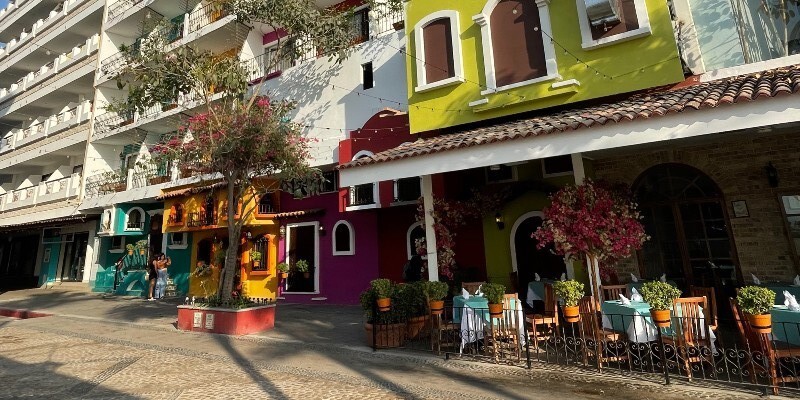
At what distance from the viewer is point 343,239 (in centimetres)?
1330

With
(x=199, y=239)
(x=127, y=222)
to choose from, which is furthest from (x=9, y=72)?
(x=199, y=239)

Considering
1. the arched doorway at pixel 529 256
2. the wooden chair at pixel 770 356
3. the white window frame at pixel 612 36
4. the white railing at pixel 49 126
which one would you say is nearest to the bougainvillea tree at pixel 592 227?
the wooden chair at pixel 770 356

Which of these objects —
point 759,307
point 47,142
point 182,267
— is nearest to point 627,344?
point 759,307

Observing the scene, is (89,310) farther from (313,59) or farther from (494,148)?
(494,148)

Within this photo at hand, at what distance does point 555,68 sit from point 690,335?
18.9 feet

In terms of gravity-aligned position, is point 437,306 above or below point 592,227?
below

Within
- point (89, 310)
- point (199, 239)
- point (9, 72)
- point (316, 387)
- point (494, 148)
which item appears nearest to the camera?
point (316, 387)

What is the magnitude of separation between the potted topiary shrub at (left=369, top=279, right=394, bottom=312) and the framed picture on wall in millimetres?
6907

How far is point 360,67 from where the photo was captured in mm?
13555

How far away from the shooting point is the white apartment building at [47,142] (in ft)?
67.0

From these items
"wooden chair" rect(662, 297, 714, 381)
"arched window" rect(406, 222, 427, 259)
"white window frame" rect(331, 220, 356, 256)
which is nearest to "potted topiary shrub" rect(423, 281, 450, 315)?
"wooden chair" rect(662, 297, 714, 381)

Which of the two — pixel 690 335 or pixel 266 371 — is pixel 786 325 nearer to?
pixel 690 335

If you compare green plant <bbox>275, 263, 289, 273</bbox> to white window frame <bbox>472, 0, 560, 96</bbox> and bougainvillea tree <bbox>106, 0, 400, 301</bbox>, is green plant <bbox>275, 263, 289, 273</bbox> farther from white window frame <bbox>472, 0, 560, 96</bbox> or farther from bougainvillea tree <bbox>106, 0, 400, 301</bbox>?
white window frame <bbox>472, 0, 560, 96</bbox>

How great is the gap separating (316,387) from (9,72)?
36309 millimetres
